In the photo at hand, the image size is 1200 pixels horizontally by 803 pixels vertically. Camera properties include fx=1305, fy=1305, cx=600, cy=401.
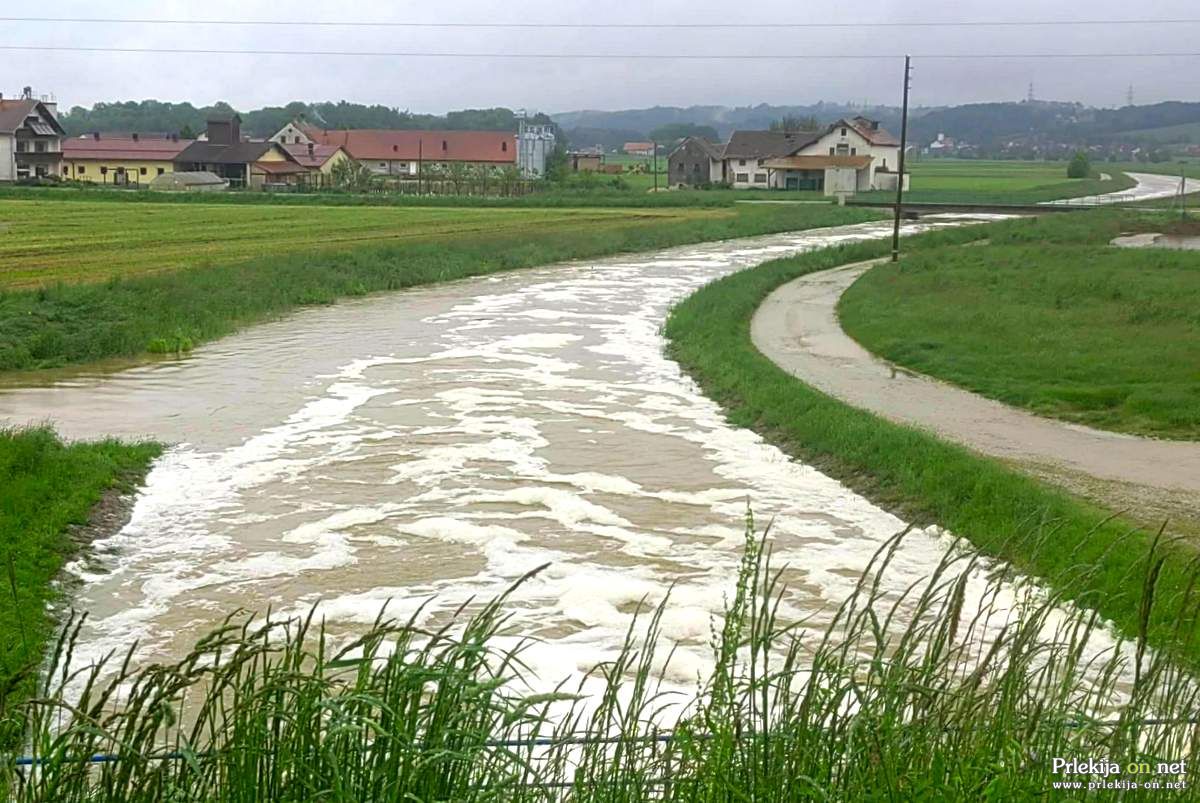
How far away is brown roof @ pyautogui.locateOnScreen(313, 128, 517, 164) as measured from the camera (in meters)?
93.7

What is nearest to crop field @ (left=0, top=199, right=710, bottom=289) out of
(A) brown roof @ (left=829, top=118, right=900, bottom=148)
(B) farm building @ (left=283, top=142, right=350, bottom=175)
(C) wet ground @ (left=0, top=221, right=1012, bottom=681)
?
(C) wet ground @ (left=0, top=221, right=1012, bottom=681)

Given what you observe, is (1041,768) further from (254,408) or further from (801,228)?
(801,228)

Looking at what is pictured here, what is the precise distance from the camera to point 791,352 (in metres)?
22.9

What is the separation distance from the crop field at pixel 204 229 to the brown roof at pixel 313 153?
1017 inches

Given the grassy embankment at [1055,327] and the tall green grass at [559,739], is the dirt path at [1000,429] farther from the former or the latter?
the tall green grass at [559,739]

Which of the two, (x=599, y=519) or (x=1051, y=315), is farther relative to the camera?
(x=1051, y=315)

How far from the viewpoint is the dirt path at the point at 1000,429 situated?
13.0 m

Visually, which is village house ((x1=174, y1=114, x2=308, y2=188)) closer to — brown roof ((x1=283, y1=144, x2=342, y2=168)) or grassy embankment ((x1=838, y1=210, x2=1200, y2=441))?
brown roof ((x1=283, y1=144, x2=342, y2=168))

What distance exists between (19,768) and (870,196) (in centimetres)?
7645

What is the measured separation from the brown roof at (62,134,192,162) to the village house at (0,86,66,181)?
344cm

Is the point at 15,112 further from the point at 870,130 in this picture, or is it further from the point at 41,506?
the point at 41,506

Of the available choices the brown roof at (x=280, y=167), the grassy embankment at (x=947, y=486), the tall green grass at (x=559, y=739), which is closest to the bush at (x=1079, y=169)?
the brown roof at (x=280, y=167)

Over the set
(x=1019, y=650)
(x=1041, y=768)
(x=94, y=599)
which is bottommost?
(x=94, y=599)

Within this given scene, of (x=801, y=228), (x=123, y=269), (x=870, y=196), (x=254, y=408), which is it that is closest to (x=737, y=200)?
(x=870, y=196)
